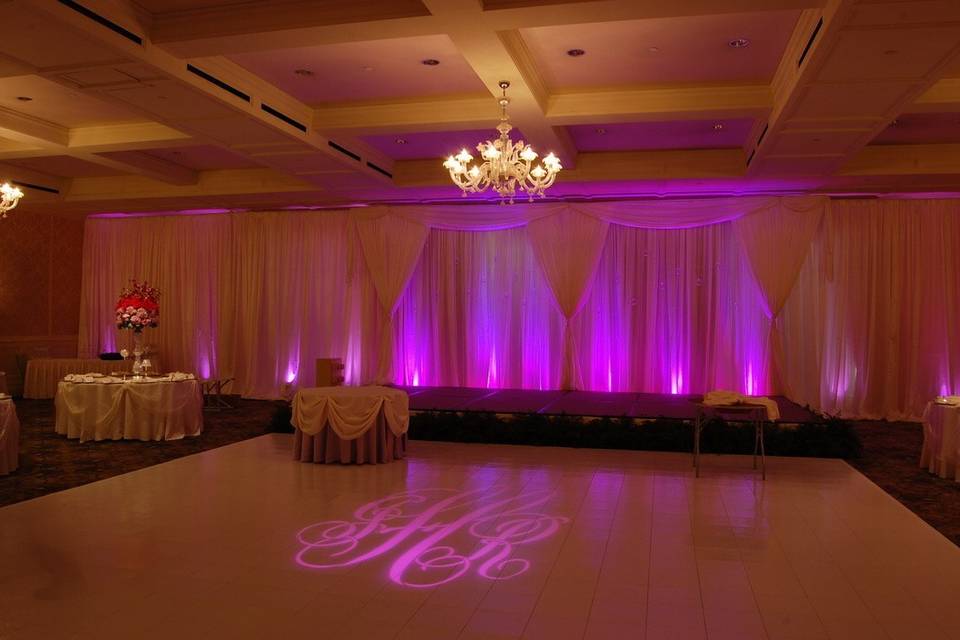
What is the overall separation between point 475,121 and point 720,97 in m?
2.41

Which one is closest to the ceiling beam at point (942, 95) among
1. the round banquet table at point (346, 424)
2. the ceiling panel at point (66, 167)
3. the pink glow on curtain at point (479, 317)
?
the round banquet table at point (346, 424)

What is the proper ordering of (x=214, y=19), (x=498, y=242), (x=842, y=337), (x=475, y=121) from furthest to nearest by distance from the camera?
(x=498, y=242) → (x=842, y=337) → (x=475, y=121) → (x=214, y=19)

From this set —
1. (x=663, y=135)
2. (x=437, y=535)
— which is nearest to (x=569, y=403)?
(x=663, y=135)

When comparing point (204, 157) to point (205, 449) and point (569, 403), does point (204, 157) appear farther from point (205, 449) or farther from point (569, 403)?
point (569, 403)

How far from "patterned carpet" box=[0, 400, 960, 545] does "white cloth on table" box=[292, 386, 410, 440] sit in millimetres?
1407

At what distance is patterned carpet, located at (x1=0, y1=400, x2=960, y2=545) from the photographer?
19.1 ft

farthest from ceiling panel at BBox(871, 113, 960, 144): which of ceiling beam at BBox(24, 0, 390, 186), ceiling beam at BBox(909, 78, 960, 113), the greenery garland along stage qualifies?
ceiling beam at BBox(24, 0, 390, 186)

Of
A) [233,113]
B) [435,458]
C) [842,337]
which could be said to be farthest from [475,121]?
[842,337]

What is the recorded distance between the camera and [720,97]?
722cm

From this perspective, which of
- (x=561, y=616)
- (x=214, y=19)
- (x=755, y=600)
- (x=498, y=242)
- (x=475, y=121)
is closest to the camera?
(x=561, y=616)

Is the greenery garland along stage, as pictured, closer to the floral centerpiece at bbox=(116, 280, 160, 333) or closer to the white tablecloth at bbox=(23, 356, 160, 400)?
the floral centerpiece at bbox=(116, 280, 160, 333)

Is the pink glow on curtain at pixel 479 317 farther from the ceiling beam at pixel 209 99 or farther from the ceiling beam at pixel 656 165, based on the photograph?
the ceiling beam at pixel 209 99

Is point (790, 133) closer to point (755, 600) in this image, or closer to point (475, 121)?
point (475, 121)

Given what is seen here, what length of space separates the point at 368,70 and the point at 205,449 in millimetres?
4153
